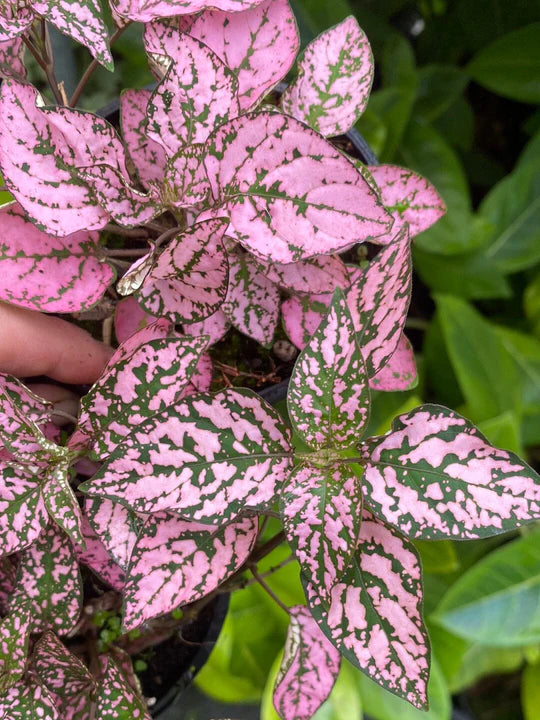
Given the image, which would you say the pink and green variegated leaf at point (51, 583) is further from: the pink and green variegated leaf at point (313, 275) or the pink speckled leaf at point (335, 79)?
the pink speckled leaf at point (335, 79)

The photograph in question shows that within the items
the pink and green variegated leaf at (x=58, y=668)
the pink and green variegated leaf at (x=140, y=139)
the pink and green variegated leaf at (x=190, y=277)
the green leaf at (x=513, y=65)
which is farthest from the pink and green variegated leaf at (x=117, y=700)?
the green leaf at (x=513, y=65)

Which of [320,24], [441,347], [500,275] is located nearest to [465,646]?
[441,347]

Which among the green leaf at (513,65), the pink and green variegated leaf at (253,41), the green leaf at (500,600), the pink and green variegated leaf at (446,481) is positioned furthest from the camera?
the green leaf at (513,65)

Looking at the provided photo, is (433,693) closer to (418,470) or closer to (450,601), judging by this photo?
(450,601)

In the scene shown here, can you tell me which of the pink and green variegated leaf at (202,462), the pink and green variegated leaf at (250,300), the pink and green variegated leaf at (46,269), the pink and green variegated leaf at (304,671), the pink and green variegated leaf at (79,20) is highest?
the pink and green variegated leaf at (79,20)

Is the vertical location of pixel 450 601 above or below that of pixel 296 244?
below

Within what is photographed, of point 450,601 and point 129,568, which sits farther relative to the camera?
point 450,601
